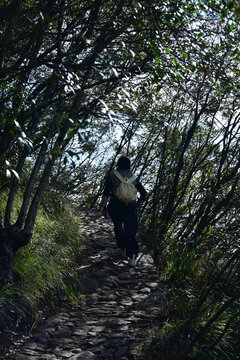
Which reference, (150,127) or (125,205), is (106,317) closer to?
(125,205)

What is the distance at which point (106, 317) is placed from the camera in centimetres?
475

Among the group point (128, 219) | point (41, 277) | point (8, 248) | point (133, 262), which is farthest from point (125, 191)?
point (8, 248)

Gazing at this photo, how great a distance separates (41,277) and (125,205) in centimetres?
210

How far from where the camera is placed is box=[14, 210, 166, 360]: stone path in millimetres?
3885

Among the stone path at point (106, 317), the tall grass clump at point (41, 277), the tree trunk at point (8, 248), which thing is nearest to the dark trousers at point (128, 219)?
the stone path at point (106, 317)

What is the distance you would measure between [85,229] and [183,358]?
5234mm

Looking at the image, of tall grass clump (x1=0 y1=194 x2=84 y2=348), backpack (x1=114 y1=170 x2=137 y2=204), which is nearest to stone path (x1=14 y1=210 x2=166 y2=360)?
tall grass clump (x1=0 y1=194 x2=84 y2=348)

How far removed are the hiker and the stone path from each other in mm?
358

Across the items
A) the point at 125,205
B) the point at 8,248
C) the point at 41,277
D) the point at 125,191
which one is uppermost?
the point at 125,191

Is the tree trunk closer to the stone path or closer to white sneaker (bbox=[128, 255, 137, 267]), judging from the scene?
the stone path

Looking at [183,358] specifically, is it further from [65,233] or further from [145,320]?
[65,233]

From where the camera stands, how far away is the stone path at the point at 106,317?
3885mm

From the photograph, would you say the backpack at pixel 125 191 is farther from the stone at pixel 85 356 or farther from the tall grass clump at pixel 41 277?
the stone at pixel 85 356

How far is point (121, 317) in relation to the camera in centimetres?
474
